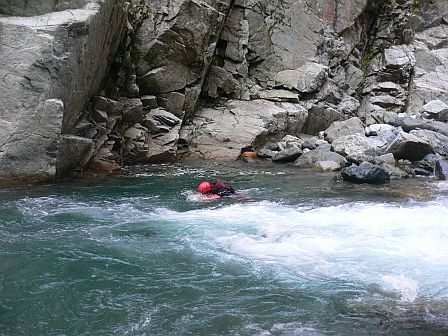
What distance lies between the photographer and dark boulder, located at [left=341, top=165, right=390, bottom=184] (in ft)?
43.0

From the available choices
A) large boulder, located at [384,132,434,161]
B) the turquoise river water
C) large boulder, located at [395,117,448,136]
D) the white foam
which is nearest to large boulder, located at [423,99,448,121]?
large boulder, located at [395,117,448,136]

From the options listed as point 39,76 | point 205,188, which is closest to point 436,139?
point 205,188

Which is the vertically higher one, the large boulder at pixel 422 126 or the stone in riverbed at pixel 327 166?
the large boulder at pixel 422 126

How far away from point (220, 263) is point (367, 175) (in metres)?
7.51

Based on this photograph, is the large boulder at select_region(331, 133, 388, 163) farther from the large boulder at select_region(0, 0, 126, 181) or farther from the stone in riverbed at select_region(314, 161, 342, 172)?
the large boulder at select_region(0, 0, 126, 181)

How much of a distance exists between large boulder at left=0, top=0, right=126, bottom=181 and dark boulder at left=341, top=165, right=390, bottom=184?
7.35 meters

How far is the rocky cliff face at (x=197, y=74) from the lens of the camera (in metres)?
11.5

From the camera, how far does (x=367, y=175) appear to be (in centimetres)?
1312

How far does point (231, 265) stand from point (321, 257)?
132 cm

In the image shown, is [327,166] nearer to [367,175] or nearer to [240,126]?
[367,175]

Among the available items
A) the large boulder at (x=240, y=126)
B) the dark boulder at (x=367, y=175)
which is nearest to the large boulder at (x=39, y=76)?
the large boulder at (x=240, y=126)

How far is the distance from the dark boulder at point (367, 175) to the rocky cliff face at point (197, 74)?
536cm

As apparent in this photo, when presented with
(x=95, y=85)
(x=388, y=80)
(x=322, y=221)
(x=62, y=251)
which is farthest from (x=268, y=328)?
(x=388, y=80)

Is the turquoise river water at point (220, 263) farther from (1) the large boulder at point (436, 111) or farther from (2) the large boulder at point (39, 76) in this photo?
(1) the large boulder at point (436, 111)
